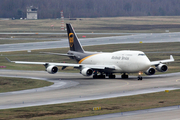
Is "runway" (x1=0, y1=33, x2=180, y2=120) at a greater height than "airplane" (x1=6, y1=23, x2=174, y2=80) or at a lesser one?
lesser

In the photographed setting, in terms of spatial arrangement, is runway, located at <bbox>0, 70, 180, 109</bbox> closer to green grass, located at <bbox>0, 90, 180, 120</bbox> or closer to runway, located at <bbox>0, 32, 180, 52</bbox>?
green grass, located at <bbox>0, 90, 180, 120</bbox>

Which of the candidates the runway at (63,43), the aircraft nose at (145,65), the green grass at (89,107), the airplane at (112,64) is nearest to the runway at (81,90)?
the airplane at (112,64)

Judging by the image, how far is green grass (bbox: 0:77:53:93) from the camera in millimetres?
56162

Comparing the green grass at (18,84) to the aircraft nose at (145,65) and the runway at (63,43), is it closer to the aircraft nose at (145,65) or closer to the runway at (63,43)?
the aircraft nose at (145,65)

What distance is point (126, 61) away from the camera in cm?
6506

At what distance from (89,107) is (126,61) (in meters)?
Result: 26.6

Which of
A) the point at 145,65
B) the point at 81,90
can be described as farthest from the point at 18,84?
the point at 145,65

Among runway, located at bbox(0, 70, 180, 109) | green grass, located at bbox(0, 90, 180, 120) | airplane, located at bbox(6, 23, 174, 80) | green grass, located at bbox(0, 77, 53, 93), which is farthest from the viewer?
airplane, located at bbox(6, 23, 174, 80)

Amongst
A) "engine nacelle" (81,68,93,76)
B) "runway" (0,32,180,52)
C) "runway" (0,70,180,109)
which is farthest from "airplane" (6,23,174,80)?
"runway" (0,32,180,52)

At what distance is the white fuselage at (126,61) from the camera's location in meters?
63.5

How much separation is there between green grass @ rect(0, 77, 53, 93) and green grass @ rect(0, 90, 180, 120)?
1652 cm

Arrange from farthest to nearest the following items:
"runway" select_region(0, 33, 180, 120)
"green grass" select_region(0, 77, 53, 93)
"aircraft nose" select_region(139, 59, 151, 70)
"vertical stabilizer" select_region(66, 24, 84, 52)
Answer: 1. "vertical stabilizer" select_region(66, 24, 84, 52)
2. "aircraft nose" select_region(139, 59, 151, 70)
3. "green grass" select_region(0, 77, 53, 93)
4. "runway" select_region(0, 33, 180, 120)

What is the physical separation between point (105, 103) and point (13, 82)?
964 inches

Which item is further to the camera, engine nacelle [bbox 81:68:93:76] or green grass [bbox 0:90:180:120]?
engine nacelle [bbox 81:68:93:76]
